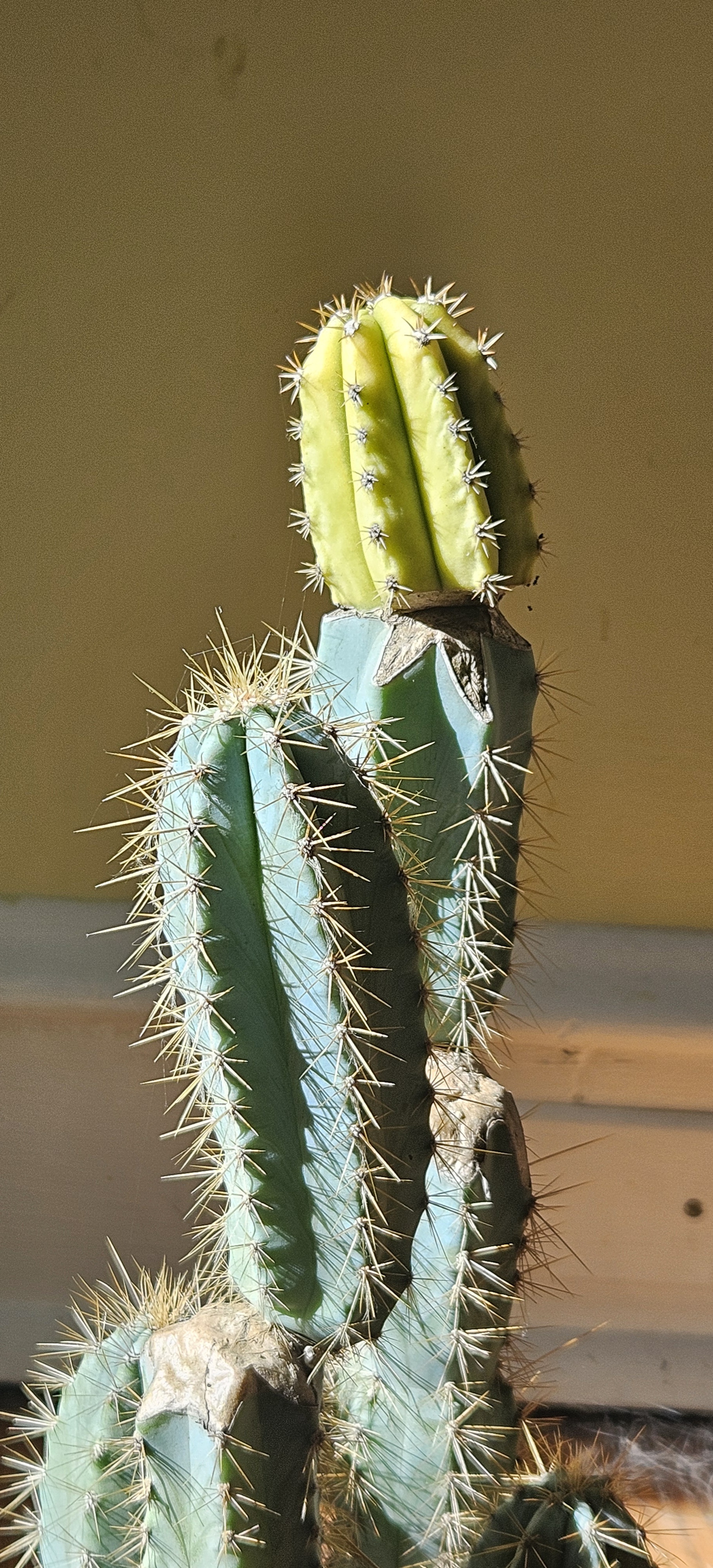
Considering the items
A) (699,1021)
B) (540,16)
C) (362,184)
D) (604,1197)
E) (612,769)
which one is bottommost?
(604,1197)

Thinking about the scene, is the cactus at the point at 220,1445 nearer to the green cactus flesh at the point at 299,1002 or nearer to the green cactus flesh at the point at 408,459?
the green cactus flesh at the point at 299,1002

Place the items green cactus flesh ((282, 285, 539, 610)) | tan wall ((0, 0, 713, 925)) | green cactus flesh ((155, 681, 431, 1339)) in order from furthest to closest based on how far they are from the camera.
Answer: tan wall ((0, 0, 713, 925)) → green cactus flesh ((282, 285, 539, 610)) → green cactus flesh ((155, 681, 431, 1339))

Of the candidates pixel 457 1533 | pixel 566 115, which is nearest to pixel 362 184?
pixel 566 115

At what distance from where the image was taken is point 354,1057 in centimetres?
54

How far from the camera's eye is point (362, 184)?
118 cm

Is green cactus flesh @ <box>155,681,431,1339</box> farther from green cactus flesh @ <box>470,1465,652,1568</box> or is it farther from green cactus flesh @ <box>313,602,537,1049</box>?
green cactus flesh @ <box>470,1465,652,1568</box>

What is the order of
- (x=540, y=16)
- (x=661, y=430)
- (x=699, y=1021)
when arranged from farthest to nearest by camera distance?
(x=699, y=1021)
(x=661, y=430)
(x=540, y=16)

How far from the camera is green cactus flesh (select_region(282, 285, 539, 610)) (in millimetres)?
670

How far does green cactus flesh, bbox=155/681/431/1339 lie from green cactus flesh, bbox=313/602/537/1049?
11 cm

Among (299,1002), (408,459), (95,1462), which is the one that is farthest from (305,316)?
(95,1462)

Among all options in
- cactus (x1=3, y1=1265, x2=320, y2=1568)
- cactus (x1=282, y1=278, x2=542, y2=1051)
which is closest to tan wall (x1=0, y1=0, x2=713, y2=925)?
cactus (x1=282, y1=278, x2=542, y2=1051)

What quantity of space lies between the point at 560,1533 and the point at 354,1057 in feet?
1.28

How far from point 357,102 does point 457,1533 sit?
1.19 metres

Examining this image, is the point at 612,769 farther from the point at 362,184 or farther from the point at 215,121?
the point at 215,121
